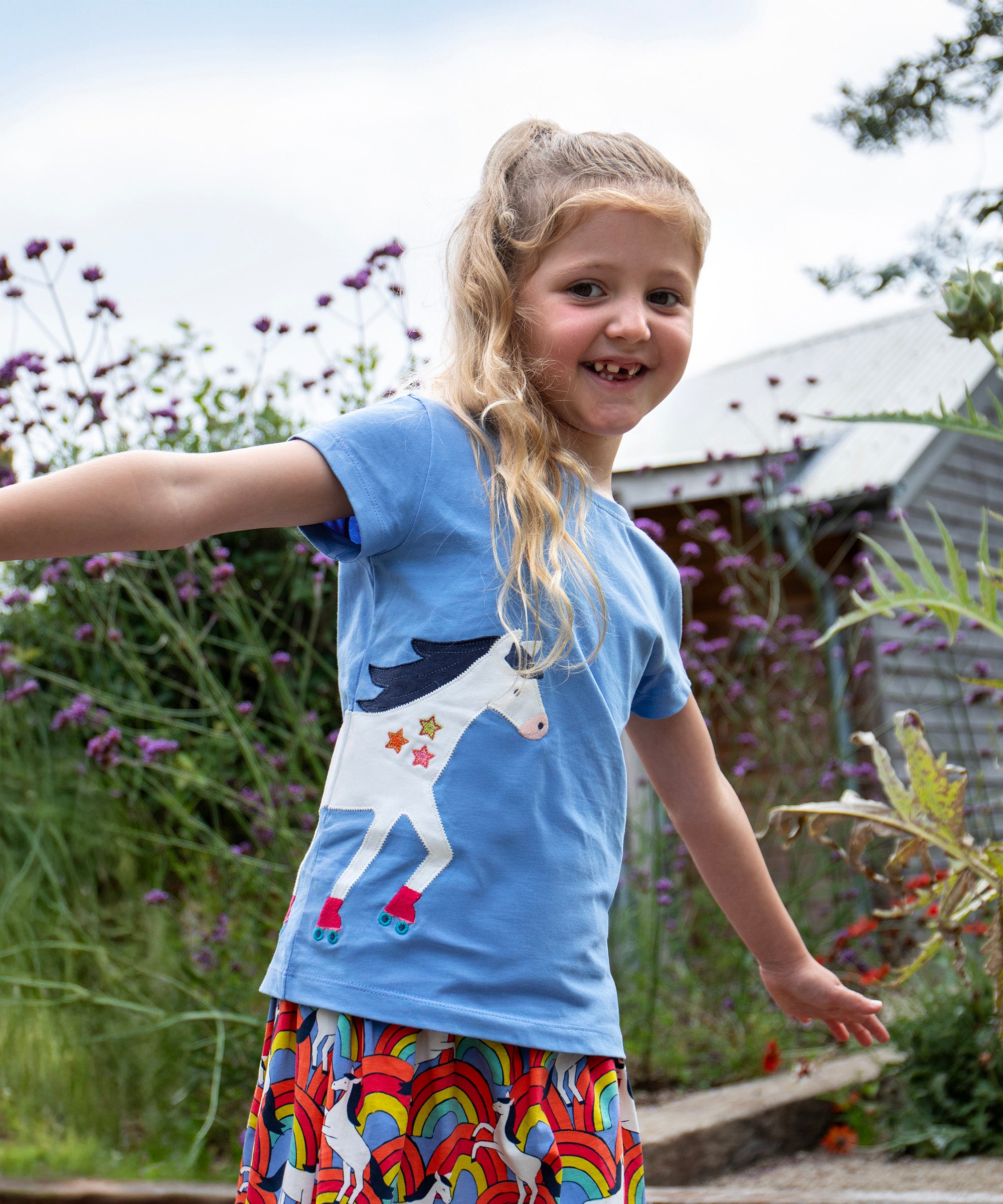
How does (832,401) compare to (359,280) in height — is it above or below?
above

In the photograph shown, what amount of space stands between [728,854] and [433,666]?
52cm

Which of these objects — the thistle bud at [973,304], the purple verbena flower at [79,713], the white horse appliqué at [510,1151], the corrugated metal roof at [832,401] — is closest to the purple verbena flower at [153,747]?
the purple verbena flower at [79,713]

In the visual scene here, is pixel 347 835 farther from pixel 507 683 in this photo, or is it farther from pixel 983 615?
pixel 983 615

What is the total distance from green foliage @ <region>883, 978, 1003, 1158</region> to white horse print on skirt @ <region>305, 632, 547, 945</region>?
2.13m

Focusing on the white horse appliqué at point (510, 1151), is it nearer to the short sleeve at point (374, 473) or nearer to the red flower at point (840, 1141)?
the short sleeve at point (374, 473)

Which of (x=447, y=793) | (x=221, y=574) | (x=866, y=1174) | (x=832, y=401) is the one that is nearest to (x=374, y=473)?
(x=447, y=793)

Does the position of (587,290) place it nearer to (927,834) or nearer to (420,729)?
(420,729)

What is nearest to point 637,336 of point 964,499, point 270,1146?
point 270,1146

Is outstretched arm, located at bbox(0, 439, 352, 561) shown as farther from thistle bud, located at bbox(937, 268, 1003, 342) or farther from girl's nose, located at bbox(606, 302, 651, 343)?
thistle bud, located at bbox(937, 268, 1003, 342)

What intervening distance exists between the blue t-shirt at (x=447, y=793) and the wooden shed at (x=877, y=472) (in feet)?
7.93

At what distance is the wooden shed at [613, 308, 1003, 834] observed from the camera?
4.72 meters

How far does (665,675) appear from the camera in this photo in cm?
129

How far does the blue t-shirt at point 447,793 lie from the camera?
981 millimetres

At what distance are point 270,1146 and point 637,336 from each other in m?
0.87
